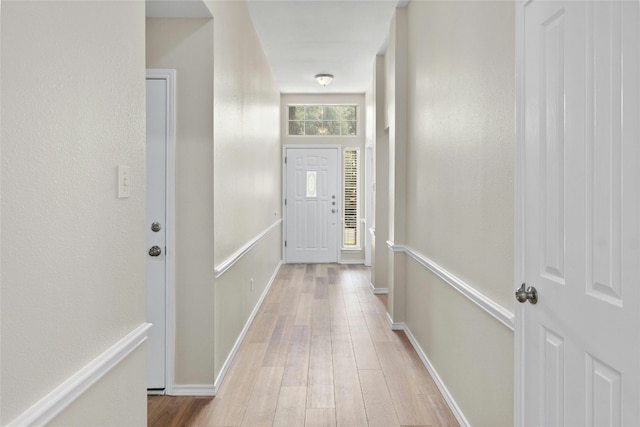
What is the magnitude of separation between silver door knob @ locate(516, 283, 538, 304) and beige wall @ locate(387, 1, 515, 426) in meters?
0.18

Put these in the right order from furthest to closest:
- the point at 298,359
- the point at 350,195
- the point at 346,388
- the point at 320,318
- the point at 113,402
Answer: the point at 350,195 < the point at 320,318 < the point at 298,359 < the point at 346,388 < the point at 113,402

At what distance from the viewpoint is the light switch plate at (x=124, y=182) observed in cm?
150

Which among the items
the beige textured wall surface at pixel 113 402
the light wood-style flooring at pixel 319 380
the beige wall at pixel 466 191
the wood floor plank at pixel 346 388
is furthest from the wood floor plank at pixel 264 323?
the beige textured wall surface at pixel 113 402

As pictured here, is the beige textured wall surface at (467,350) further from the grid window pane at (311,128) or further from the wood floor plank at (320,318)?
the grid window pane at (311,128)

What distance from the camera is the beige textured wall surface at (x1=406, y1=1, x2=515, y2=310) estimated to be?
1896mm

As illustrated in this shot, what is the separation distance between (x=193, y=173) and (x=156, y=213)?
32 centimetres

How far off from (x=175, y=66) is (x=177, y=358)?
1.73 metres

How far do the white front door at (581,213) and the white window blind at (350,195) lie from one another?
249 inches

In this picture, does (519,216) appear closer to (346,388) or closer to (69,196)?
(69,196)

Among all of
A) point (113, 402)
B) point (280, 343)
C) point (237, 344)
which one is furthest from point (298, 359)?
point (113, 402)

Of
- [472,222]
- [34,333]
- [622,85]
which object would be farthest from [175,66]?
[622,85]

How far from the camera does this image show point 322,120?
7.92m

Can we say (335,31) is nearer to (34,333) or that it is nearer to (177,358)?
(177,358)

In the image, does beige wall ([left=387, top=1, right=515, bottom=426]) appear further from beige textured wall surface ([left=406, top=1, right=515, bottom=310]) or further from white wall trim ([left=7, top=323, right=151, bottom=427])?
white wall trim ([left=7, top=323, right=151, bottom=427])
